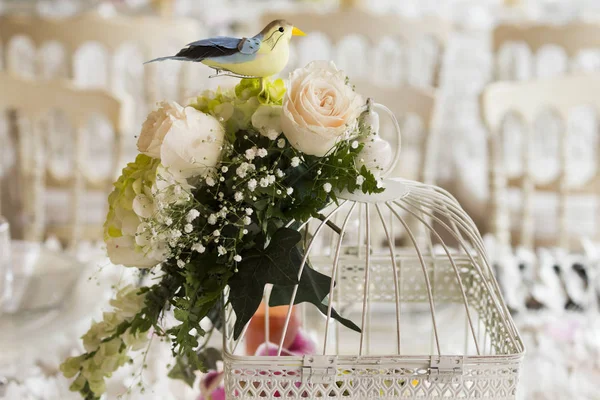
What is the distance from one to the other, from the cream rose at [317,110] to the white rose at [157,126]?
A: 0.10 meters

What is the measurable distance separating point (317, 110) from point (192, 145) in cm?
12

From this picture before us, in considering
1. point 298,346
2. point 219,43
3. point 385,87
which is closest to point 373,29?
point 385,87

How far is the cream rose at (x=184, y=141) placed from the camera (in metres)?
0.57

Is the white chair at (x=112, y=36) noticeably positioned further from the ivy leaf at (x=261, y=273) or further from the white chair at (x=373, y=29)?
the ivy leaf at (x=261, y=273)

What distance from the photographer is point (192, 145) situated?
0.58 metres

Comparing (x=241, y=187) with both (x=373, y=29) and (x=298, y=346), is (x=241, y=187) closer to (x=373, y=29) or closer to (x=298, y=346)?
(x=298, y=346)

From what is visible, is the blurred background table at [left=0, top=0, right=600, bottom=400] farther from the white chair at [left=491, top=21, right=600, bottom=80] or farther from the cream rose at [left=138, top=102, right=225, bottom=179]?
the cream rose at [left=138, top=102, right=225, bottom=179]

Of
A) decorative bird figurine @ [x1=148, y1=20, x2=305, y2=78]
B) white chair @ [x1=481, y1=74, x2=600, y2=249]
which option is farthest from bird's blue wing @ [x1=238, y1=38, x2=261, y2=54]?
white chair @ [x1=481, y1=74, x2=600, y2=249]

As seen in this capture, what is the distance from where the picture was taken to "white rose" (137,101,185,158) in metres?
0.59

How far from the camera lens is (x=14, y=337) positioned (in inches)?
37.9

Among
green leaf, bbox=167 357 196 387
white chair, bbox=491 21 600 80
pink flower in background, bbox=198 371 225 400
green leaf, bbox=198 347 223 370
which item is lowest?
pink flower in background, bbox=198 371 225 400

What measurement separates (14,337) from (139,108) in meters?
1.93

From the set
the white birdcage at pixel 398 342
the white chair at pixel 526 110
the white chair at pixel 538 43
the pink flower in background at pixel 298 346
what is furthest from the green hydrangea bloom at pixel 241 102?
the white chair at pixel 538 43

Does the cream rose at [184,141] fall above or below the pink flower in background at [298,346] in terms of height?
above
